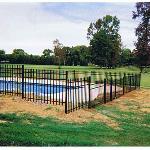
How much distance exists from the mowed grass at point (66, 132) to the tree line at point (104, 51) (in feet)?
57.7

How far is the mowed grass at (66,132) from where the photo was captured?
→ 7445mm

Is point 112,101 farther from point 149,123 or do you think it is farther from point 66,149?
point 66,149

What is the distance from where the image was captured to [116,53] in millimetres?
39812

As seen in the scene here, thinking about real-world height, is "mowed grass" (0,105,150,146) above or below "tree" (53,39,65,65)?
below

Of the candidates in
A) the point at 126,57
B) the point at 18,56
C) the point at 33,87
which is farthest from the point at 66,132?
the point at 126,57

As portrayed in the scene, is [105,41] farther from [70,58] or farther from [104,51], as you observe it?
[70,58]

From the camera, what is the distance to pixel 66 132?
8250 millimetres

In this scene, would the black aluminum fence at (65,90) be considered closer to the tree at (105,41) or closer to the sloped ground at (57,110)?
the sloped ground at (57,110)

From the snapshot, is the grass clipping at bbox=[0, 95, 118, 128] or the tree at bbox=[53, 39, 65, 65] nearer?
the grass clipping at bbox=[0, 95, 118, 128]

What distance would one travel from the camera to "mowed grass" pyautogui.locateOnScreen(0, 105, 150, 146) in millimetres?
7445

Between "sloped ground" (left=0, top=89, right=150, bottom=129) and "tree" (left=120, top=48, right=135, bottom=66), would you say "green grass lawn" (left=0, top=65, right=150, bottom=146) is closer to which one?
"sloped ground" (left=0, top=89, right=150, bottom=129)

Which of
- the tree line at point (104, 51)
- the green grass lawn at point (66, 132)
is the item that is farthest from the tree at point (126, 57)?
the green grass lawn at point (66, 132)

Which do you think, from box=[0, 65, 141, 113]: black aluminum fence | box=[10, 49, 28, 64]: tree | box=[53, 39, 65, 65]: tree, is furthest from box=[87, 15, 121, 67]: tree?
box=[0, 65, 141, 113]: black aluminum fence

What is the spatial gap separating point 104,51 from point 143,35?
37.9 ft
